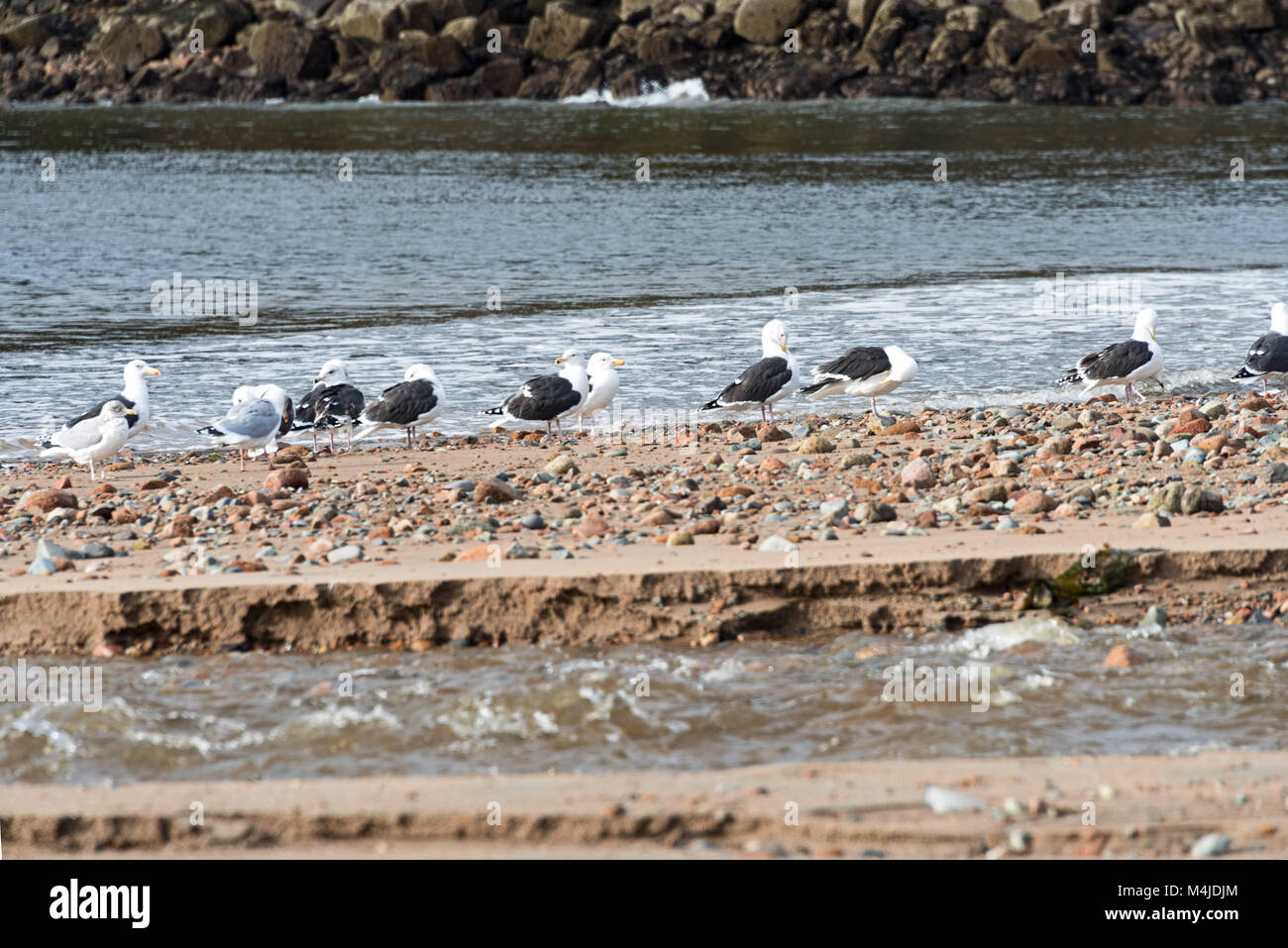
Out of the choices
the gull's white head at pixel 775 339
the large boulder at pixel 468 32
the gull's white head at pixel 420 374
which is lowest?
the gull's white head at pixel 420 374

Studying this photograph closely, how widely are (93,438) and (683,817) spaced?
6.79 meters

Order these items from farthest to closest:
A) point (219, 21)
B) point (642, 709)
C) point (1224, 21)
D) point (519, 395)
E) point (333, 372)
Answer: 1. point (219, 21)
2. point (1224, 21)
3. point (333, 372)
4. point (519, 395)
5. point (642, 709)

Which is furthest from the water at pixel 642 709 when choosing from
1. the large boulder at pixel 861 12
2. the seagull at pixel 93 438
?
the large boulder at pixel 861 12

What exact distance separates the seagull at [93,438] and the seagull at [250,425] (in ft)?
2.04

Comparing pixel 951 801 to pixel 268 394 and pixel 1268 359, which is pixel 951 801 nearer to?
pixel 268 394

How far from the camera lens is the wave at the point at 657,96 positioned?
186ft

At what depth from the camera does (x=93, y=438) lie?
33.5 feet

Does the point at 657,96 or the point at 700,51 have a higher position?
the point at 700,51

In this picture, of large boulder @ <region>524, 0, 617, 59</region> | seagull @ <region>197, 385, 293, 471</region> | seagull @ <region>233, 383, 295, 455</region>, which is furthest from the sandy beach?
large boulder @ <region>524, 0, 617, 59</region>

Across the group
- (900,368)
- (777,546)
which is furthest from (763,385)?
(777,546)

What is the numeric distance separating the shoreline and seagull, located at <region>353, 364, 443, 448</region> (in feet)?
19.8

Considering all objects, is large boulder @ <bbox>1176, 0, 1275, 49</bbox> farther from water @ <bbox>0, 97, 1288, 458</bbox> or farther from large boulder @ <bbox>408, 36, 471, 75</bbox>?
large boulder @ <bbox>408, 36, 471, 75</bbox>

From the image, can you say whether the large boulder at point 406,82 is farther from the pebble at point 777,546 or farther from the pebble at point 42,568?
the pebble at point 777,546
